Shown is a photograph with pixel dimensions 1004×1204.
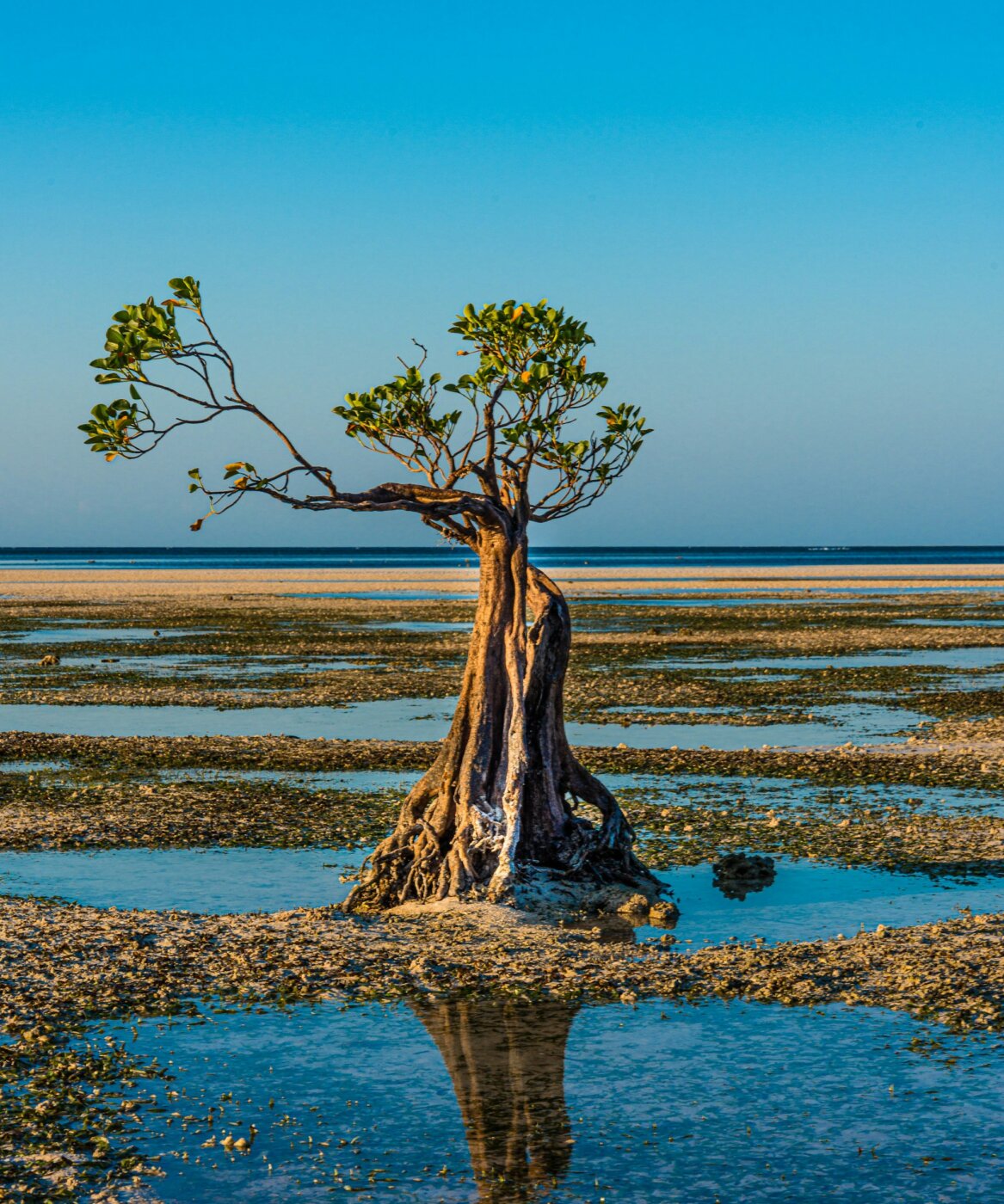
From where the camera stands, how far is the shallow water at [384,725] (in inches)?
1125

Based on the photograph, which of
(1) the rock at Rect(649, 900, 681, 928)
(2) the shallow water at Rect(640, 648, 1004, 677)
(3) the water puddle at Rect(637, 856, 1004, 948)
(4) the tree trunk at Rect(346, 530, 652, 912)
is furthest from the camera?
(2) the shallow water at Rect(640, 648, 1004, 677)

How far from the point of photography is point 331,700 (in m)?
35.8

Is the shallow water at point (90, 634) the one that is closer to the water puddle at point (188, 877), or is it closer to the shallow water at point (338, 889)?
the water puddle at point (188, 877)

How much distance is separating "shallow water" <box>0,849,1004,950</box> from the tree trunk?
0.94 metres

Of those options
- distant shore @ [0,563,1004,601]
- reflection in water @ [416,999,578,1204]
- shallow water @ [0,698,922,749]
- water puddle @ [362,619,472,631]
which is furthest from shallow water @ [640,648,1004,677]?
distant shore @ [0,563,1004,601]

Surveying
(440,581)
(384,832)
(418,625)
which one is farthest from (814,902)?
(440,581)

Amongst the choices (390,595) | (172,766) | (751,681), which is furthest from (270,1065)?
(390,595)

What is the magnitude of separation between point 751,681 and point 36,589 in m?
81.6

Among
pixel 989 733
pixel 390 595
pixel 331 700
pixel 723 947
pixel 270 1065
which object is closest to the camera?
pixel 270 1065

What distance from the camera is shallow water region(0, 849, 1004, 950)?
1498cm

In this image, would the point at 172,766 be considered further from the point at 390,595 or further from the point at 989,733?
the point at 390,595

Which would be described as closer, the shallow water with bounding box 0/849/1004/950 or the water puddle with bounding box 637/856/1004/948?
the water puddle with bounding box 637/856/1004/948

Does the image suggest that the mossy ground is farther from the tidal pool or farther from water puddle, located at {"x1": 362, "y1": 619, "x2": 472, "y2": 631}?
water puddle, located at {"x1": 362, "y1": 619, "x2": 472, "y2": 631}

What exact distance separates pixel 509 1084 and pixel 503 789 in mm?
5875
